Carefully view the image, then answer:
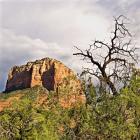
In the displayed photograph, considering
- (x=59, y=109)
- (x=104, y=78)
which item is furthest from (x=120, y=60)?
(x=59, y=109)

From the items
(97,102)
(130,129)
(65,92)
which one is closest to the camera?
(130,129)

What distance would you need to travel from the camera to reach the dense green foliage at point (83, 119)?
93.9 ft

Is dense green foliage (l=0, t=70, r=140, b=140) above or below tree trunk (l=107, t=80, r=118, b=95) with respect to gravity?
below

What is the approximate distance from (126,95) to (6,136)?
7618 millimetres

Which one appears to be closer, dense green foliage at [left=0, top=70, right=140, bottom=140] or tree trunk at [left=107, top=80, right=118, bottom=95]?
dense green foliage at [left=0, top=70, right=140, bottom=140]

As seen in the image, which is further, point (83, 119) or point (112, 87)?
point (112, 87)

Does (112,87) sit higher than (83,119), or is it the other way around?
(112,87)

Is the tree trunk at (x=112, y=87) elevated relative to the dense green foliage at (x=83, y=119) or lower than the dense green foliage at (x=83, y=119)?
elevated

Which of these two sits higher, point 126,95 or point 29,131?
point 126,95

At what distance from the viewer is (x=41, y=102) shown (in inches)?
1307

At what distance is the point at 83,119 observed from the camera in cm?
2944

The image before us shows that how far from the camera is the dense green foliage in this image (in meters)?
28.6

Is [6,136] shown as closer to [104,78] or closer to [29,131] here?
[29,131]

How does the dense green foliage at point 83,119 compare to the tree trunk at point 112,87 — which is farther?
the tree trunk at point 112,87
